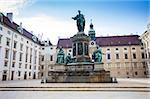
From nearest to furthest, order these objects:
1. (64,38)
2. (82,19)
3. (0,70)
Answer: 1. (82,19)
2. (0,70)
3. (64,38)

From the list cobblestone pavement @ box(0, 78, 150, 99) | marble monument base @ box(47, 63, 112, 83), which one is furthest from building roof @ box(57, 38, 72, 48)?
cobblestone pavement @ box(0, 78, 150, 99)

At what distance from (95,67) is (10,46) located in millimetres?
22890

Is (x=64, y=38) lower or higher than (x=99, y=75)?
higher

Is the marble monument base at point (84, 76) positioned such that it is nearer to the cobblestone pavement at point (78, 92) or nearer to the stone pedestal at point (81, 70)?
the stone pedestal at point (81, 70)

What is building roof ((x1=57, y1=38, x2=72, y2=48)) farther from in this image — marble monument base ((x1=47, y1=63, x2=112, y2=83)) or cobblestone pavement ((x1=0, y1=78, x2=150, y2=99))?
cobblestone pavement ((x1=0, y1=78, x2=150, y2=99))

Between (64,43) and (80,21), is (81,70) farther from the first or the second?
(64,43)

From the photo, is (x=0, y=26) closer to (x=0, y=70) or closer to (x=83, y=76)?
(x=0, y=70)

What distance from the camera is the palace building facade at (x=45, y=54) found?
3434 cm

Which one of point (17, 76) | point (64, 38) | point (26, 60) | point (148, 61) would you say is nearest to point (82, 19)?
point (17, 76)

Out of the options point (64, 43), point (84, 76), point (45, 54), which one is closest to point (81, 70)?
point (84, 76)

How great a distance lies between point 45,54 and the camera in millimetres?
53688

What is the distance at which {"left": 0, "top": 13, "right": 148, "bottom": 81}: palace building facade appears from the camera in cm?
3434

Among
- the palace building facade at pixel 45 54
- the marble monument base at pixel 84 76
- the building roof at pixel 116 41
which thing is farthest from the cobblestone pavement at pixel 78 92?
the building roof at pixel 116 41

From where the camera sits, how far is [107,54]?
51.9 metres
